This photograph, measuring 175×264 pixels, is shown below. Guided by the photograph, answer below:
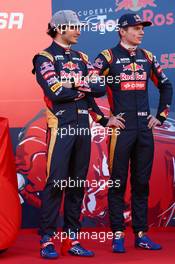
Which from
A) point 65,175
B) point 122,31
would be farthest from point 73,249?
point 122,31

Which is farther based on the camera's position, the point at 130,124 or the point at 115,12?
the point at 115,12

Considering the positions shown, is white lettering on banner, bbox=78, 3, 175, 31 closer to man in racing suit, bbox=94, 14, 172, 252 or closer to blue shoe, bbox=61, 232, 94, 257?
man in racing suit, bbox=94, 14, 172, 252

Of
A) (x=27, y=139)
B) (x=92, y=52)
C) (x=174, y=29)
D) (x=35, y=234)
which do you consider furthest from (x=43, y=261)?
(x=174, y=29)

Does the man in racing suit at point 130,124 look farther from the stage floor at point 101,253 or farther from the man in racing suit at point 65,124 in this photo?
the man in racing suit at point 65,124

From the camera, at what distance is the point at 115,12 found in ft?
17.2

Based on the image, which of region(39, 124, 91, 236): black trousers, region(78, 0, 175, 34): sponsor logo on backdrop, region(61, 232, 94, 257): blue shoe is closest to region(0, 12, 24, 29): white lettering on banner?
region(78, 0, 175, 34): sponsor logo on backdrop

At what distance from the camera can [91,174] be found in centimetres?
525

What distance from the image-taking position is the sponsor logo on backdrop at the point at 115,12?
17.2ft

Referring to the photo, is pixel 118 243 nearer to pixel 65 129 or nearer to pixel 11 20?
pixel 65 129

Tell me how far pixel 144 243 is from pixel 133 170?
44cm

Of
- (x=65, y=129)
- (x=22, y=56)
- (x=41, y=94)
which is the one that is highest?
(x=22, y=56)

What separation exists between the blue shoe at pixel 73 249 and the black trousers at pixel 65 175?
0.07 m

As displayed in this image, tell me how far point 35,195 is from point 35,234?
0.29 m

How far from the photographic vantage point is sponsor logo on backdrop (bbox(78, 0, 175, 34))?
17.2 feet
